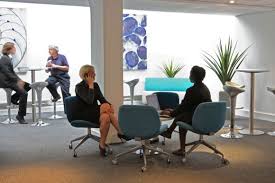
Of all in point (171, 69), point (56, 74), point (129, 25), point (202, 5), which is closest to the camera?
point (202, 5)

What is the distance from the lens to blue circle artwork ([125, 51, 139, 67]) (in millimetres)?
9844

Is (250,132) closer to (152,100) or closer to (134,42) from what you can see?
(152,100)

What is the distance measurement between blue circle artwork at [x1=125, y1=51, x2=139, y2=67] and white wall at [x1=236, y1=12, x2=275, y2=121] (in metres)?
2.56

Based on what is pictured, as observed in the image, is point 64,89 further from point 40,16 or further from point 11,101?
point 40,16

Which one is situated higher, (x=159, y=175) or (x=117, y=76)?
(x=117, y=76)

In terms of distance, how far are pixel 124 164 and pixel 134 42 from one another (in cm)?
541

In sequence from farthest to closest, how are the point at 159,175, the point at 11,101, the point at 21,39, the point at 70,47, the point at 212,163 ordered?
1. the point at 70,47
2. the point at 21,39
3. the point at 11,101
4. the point at 212,163
5. the point at 159,175

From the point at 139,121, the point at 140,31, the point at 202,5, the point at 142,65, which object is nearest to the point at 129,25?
the point at 140,31

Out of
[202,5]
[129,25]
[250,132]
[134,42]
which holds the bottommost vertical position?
[250,132]

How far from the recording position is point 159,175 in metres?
4.49

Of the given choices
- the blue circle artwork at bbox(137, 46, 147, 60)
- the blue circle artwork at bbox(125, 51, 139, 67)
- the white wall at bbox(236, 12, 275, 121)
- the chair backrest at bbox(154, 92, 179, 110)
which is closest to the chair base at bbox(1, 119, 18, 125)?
the blue circle artwork at bbox(125, 51, 139, 67)

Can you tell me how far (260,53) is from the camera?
8461 mm

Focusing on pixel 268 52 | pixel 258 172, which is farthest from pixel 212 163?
pixel 268 52

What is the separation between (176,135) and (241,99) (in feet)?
9.57
